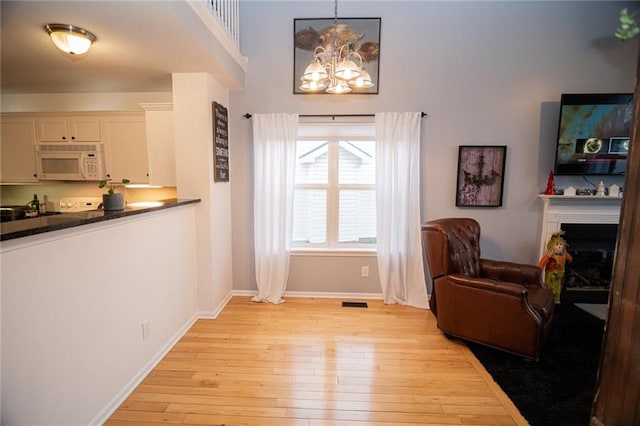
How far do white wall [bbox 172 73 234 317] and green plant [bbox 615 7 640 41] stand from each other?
269 centimetres

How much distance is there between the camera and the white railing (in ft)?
7.91

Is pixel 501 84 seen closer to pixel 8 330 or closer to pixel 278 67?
pixel 278 67

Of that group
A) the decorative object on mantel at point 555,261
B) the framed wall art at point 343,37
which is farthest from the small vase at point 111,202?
the decorative object on mantel at point 555,261

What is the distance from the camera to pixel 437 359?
7.19ft

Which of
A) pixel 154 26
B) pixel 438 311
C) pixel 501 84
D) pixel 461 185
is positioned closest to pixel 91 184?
pixel 154 26

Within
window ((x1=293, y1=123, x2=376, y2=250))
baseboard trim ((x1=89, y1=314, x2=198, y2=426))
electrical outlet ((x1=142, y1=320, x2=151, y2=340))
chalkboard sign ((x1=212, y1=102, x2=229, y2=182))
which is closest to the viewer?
baseboard trim ((x1=89, y1=314, x2=198, y2=426))

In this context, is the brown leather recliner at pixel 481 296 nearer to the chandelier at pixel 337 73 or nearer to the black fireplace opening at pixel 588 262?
the black fireplace opening at pixel 588 262

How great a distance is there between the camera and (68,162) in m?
3.21

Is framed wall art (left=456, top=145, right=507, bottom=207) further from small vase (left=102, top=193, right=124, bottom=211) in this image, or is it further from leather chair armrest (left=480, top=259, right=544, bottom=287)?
small vase (left=102, top=193, right=124, bottom=211)

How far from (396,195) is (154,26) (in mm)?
2524

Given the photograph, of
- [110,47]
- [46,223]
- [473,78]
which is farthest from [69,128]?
[473,78]

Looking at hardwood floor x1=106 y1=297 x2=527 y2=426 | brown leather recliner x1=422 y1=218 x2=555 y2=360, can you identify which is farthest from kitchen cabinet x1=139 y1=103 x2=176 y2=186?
brown leather recliner x1=422 y1=218 x2=555 y2=360

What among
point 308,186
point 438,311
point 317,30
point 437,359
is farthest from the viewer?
point 308,186

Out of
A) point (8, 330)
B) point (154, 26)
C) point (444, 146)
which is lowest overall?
point (8, 330)
